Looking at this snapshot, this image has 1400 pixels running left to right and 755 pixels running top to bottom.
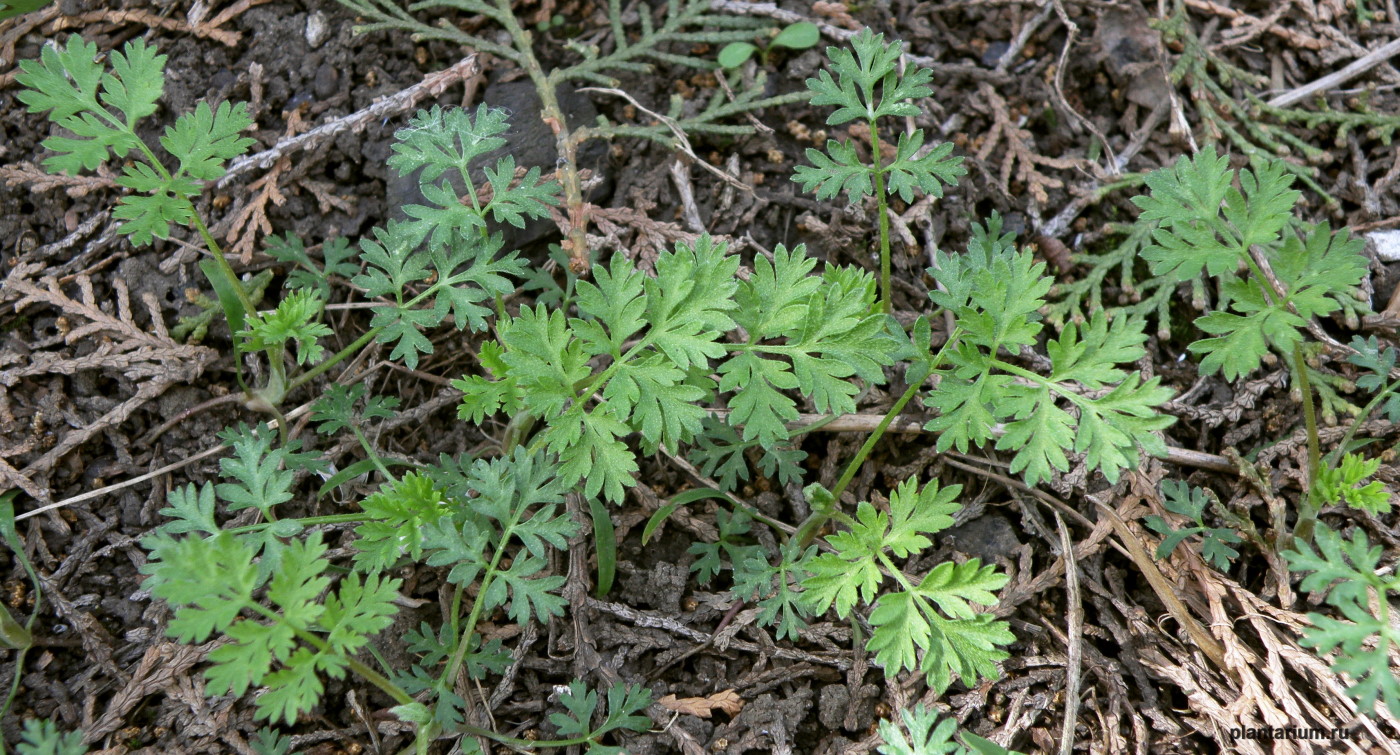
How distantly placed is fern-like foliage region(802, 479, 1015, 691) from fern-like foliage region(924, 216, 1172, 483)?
0.77ft

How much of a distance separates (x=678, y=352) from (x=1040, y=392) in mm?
1057

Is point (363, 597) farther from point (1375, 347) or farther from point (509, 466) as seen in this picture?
point (1375, 347)

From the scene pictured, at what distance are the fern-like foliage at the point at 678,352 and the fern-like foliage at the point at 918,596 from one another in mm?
379

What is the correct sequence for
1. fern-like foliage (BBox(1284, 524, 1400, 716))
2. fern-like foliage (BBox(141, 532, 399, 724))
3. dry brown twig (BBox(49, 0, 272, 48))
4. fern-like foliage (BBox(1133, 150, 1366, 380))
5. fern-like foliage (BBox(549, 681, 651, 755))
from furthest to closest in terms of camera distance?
dry brown twig (BBox(49, 0, 272, 48))
fern-like foliage (BBox(549, 681, 651, 755))
fern-like foliage (BBox(1133, 150, 1366, 380))
fern-like foliage (BBox(1284, 524, 1400, 716))
fern-like foliage (BBox(141, 532, 399, 724))

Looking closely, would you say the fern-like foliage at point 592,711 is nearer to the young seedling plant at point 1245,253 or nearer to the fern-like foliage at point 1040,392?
the fern-like foliage at point 1040,392

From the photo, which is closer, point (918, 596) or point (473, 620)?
point (918, 596)

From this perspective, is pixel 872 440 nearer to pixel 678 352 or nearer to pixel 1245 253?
pixel 678 352

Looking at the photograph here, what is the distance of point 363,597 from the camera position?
8.51ft

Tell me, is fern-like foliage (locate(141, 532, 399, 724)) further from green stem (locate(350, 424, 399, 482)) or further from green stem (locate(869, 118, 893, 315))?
green stem (locate(869, 118, 893, 315))

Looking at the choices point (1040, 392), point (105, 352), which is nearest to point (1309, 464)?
point (1040, 392)

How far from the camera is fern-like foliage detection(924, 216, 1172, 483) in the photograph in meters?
2.66

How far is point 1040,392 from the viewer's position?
8.90 ft

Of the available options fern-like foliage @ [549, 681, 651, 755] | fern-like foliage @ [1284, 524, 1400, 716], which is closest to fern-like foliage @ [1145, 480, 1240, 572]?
fern-like foliage @ [1284, 524, 1400, 716]
